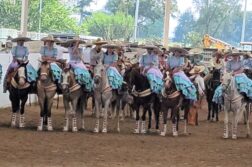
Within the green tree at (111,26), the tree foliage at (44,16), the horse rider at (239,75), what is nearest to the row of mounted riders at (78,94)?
the horse rider at (239,75)

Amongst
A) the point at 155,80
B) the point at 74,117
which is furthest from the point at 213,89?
the point at 74,117

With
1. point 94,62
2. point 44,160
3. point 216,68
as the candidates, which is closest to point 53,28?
point 216,68

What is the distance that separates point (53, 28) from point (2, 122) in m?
62.8

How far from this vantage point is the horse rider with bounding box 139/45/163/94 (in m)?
17.1

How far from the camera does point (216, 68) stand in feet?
77.6

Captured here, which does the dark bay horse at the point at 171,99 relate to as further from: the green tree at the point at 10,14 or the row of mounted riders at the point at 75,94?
the green tree at the point at 10,14

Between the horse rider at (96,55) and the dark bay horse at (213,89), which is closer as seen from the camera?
the horse rider at (96,55)

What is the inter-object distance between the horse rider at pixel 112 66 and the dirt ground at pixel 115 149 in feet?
4.29

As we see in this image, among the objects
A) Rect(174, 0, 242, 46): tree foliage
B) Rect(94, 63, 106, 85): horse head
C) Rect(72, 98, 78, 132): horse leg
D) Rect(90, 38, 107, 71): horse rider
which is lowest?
Rect(72, 98, 78, 132): horse leg

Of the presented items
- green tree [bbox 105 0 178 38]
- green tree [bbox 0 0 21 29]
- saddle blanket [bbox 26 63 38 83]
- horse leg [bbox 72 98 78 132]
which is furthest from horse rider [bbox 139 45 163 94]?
green tree [bbox 105 0 178 38]

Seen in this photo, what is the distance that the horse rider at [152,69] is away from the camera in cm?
1712

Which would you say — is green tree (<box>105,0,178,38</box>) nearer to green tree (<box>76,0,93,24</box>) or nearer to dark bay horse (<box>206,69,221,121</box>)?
green tree (<box>76,0,93,24</box>)

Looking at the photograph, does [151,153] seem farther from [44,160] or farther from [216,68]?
[216,68]

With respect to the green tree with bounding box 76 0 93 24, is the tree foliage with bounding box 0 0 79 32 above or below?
below
